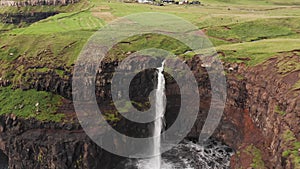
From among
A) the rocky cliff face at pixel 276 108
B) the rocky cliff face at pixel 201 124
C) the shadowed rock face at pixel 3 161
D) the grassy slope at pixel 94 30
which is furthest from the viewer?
the grassy slope at pixel 94 30

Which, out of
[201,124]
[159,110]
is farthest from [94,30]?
[201,124]

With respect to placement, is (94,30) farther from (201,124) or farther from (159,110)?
(201,124)

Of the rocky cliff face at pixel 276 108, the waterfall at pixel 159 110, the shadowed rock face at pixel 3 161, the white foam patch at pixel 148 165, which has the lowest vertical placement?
the shadowed rock face at pixel 3 161

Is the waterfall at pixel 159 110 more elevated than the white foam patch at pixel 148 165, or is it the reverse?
the waterfall at pixel 159 110

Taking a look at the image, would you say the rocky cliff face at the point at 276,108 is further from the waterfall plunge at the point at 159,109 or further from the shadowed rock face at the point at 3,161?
Answer: the shadowed rock face at the point at 3,161

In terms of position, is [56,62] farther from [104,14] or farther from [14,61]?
[104,14]

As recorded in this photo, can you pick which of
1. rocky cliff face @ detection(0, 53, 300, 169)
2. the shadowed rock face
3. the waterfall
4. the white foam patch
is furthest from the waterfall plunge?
the shadowed rock face

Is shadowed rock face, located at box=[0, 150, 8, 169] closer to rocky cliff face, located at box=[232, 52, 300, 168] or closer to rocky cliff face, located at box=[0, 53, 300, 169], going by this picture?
rocky cliff face, located at box=[0, 53, 300, 169]

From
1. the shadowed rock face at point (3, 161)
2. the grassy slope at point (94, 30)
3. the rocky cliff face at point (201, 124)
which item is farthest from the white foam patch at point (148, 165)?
the shadowed rock face at point (3, 161)

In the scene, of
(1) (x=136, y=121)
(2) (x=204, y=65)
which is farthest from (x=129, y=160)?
(2) (x=204, y=65)
